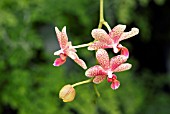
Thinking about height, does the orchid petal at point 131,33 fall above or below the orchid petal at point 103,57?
above

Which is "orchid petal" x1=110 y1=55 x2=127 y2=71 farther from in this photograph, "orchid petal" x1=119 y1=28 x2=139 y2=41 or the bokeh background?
the bokeh background

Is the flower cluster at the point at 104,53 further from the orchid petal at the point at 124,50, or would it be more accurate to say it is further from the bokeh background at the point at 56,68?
the bokeh background at the point at 56,68

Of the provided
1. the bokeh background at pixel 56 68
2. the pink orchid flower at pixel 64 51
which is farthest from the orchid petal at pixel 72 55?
the bokeh background at pixel 56 68

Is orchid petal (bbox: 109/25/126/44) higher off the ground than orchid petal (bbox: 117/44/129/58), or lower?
higher

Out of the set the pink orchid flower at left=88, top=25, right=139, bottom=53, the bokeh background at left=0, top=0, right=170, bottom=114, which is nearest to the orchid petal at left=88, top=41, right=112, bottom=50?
the pink orchid flower at left=88, top=25, right=139, bottom=53

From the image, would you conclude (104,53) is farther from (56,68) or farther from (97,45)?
(56,68)

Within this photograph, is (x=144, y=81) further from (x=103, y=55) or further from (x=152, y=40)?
(x=103, y=55)

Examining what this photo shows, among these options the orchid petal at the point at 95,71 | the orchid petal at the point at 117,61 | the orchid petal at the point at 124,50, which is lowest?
the orchid petal at the point at 95,71
